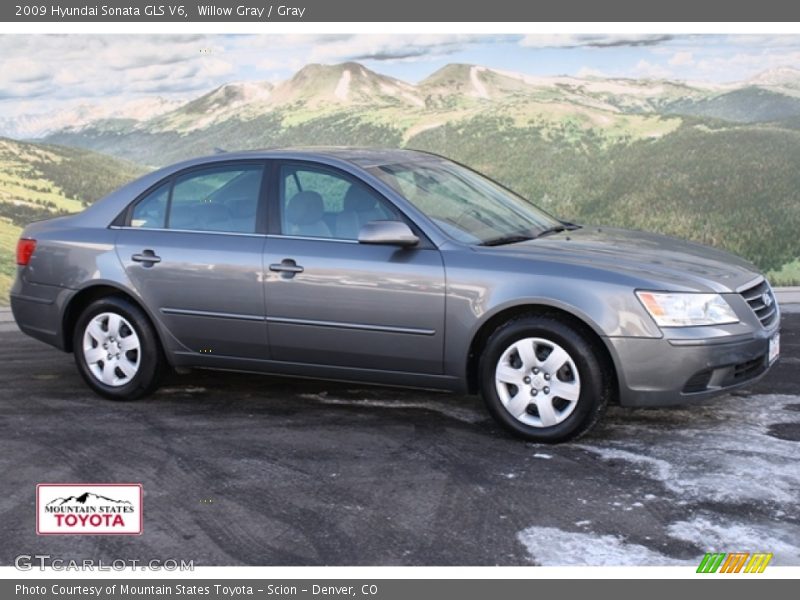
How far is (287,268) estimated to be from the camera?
21.3ft

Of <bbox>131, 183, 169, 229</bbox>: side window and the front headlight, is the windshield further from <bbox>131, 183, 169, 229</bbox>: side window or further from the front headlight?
<bbox>131, 183, 169, 229</bbox>: side window

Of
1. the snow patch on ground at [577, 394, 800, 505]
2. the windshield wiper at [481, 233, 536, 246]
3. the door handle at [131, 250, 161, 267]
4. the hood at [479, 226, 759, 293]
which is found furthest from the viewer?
the door handle at [131, 250, 161, 267]

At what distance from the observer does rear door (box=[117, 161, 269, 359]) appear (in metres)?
6.66

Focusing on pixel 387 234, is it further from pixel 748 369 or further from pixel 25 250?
pixel 25 250

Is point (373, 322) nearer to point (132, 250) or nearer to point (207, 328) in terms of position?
point (207, 328)

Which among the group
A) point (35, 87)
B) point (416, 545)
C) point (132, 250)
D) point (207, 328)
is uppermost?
point (35, 87)

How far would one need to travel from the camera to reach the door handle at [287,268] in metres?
6.48

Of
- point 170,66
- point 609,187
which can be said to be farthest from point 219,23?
point 609,187

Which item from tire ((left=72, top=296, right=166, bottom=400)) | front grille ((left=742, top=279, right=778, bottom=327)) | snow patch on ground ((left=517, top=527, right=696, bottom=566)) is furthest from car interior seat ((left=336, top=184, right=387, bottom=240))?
snow patch on ground ((left=517, top=527, right=696, bottom=566))

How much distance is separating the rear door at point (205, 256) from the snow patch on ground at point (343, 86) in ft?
19.0

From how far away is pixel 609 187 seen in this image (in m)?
12.5

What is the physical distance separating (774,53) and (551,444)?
7717 mm

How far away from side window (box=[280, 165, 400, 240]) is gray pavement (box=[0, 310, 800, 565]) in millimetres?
1064

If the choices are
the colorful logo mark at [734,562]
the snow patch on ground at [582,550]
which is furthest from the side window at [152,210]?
the colorful logo mark at [734,562]
